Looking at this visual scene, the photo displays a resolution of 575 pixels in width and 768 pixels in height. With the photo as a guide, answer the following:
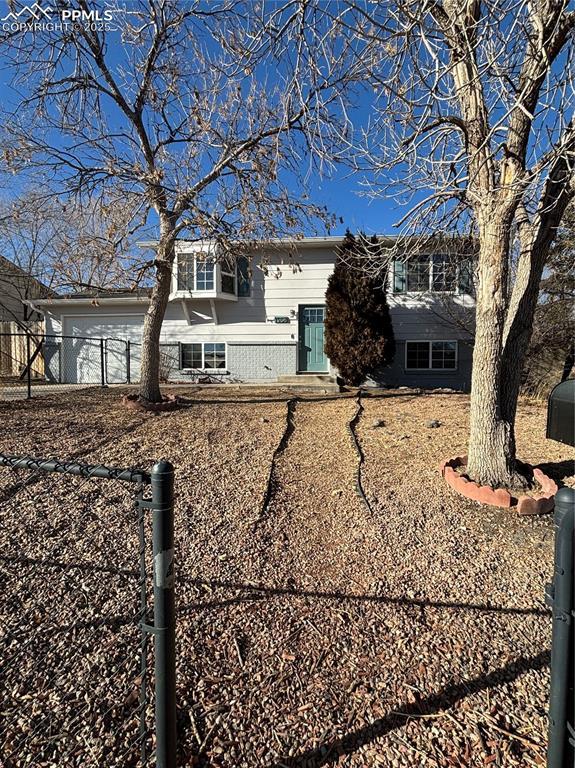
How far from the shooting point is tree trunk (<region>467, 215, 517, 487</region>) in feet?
13.5

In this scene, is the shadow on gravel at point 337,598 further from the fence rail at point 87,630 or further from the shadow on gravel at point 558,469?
the shadow on gravel at point 558,469

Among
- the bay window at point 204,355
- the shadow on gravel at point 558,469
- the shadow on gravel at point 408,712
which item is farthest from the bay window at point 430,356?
the shadow on gravel at point 408,712

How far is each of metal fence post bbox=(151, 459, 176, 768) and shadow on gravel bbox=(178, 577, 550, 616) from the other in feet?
3.60

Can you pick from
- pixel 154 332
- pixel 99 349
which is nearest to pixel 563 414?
pixel 154 332

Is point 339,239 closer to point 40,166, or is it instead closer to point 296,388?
point 296,388

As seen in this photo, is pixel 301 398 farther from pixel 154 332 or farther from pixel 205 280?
pixel 205 280

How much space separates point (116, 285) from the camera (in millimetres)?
7504

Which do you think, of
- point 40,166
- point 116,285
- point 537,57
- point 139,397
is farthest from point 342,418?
point 40,166

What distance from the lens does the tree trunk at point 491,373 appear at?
411 centimetres

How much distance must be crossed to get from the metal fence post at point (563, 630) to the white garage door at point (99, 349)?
1580cm

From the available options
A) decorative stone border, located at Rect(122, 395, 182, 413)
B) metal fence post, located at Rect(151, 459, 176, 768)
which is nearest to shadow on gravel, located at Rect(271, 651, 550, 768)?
metal fence post, located at Rect(151, 459, 176, 768)

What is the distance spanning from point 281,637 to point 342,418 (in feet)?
18.6

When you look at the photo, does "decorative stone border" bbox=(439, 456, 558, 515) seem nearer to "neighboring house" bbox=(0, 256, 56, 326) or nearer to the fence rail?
the fence rail

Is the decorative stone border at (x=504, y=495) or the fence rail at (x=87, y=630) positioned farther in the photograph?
the decorative stone border at (x=504, y=495)
